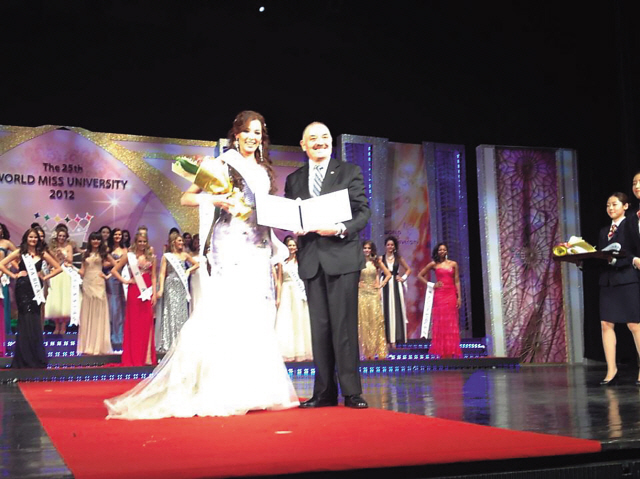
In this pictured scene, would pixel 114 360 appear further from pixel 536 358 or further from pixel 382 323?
pixel 536 358

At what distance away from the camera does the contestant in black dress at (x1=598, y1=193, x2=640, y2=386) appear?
5.18 m

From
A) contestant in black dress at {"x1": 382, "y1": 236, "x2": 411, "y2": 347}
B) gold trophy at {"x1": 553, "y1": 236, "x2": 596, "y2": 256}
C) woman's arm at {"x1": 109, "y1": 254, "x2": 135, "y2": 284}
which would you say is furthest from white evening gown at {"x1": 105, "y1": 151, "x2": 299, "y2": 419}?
contestant in black dress at {"x1": 382, "y1": 236, "x2": 411, "y2": 347}

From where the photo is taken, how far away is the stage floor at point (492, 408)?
2.38m

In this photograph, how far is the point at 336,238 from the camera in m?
3.58

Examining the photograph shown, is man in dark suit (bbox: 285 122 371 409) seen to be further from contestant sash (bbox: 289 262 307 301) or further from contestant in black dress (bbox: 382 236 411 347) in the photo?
contestant in black dress (bbox: 382 236 411 347)

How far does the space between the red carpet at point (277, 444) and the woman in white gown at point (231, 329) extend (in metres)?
0.16

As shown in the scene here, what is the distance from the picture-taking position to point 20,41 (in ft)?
26.8

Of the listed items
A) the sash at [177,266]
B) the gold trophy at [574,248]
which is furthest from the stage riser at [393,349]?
the gold trophy at [574,248]

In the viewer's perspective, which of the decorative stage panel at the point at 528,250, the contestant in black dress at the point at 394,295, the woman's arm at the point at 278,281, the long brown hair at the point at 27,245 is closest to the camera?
the long brown hair at the point at 27,245

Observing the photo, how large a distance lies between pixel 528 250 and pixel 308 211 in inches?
264

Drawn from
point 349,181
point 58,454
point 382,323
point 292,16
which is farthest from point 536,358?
point 58,454

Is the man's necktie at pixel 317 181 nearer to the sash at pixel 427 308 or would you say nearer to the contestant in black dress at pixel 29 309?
the contestant in black dress at pixel 29 309

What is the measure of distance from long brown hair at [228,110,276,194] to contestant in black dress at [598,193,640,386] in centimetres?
265

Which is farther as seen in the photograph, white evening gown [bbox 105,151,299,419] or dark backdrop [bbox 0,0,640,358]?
dark backdrop [bbox 0,0,640,358]
